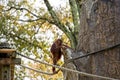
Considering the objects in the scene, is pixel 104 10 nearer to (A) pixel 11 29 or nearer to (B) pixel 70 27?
(B) pixel 70 27

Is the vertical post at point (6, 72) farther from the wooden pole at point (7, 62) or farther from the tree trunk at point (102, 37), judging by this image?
the tree trunk at point (102, 37)

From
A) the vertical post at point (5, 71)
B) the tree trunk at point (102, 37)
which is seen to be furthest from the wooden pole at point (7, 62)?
the tree trunk at point (102, 37)

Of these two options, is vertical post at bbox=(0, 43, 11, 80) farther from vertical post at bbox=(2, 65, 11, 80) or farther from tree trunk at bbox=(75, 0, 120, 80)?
tree trunk at bbox=(75, 0, 120, 80)

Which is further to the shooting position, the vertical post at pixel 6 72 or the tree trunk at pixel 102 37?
the tree trunk at pixel 102 37

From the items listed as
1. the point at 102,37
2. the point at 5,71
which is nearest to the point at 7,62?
the point at 5,71

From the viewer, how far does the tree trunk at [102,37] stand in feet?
10.2

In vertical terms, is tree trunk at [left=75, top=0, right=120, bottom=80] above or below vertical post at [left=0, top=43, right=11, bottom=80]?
above

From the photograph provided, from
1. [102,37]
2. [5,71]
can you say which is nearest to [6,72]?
[5,71]

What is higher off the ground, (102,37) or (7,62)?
(102,37)

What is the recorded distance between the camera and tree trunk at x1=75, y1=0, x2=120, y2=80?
3.10 m

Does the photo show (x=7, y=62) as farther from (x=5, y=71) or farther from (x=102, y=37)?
(x=102, y=37)

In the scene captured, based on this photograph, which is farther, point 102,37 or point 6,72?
point 102,37

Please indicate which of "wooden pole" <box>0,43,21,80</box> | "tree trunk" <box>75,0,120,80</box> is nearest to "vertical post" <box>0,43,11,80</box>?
"wooden pole" <box>0,43,21,80</box>

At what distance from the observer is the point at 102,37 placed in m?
3.18
